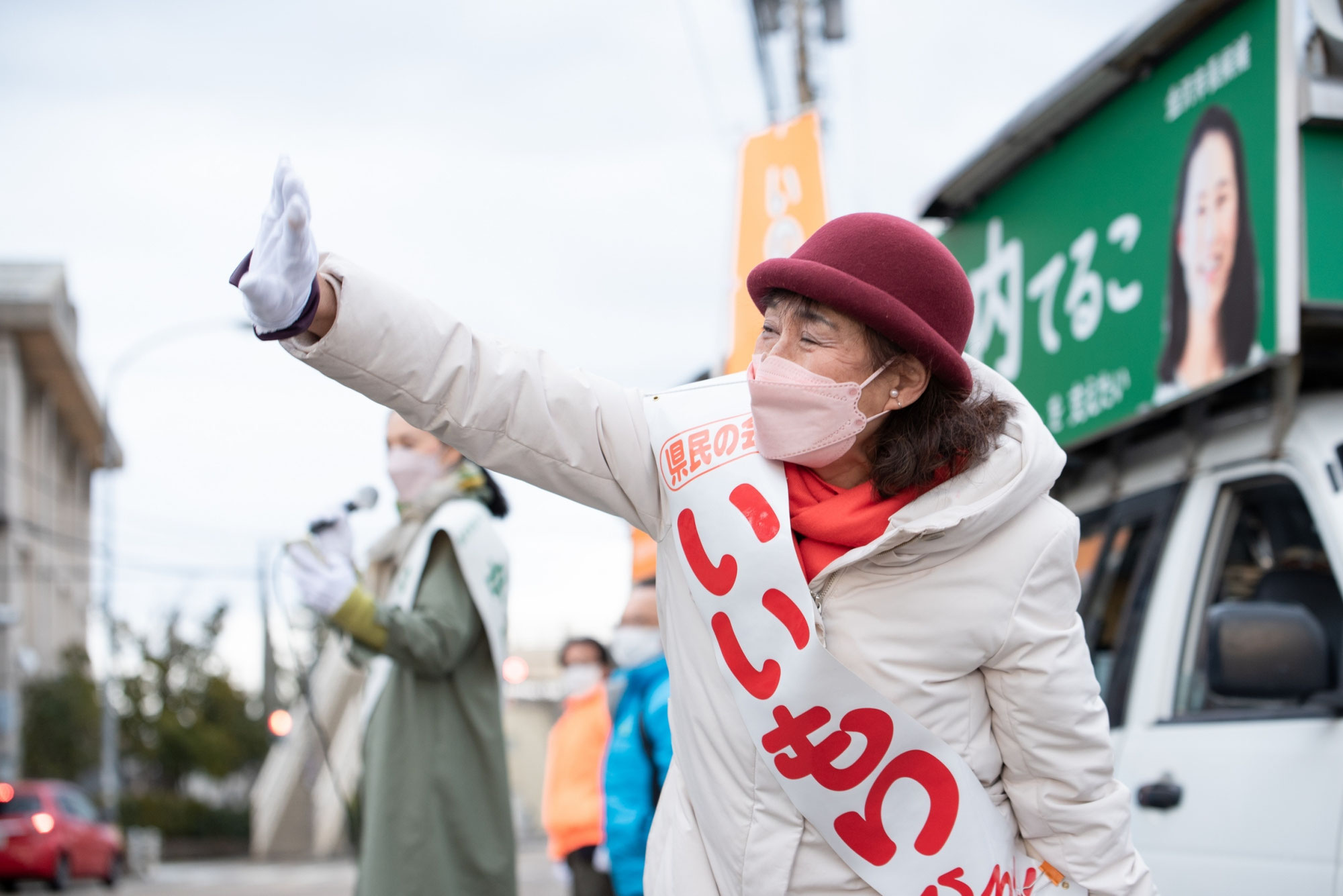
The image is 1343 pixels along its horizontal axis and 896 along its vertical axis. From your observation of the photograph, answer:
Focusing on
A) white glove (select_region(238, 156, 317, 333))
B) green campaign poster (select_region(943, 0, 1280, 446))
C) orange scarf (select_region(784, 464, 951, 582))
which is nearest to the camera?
white glove (select_region(238, 156, 317, 333))

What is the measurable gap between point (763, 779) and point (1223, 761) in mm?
1521

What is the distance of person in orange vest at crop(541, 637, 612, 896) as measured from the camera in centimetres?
549

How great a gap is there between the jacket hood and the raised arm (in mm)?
396

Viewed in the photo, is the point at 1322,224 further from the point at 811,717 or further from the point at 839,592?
the point at 811,717

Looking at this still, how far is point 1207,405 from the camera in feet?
11.7

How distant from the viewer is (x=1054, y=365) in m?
4.36

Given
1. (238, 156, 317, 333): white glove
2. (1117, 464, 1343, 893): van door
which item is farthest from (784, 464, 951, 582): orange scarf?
(1117, 464, 1343, 893): van door

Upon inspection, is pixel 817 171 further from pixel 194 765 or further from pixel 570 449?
pixel 194 765

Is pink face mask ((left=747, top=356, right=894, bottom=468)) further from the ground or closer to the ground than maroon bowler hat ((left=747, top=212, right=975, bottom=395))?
closer to the ground

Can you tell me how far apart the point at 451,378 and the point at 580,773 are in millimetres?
4092

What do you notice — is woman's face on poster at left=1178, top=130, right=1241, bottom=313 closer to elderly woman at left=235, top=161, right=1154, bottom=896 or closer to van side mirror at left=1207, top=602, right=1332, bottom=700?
van side mirror at left=1207, top=602, right=1332, bottom=700

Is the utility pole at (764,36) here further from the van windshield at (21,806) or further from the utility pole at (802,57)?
the van windshield at (21,806)

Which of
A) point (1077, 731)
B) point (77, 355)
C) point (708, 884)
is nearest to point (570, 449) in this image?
point (708, 884)

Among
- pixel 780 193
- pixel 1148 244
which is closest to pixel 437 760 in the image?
pixel 1148 244
